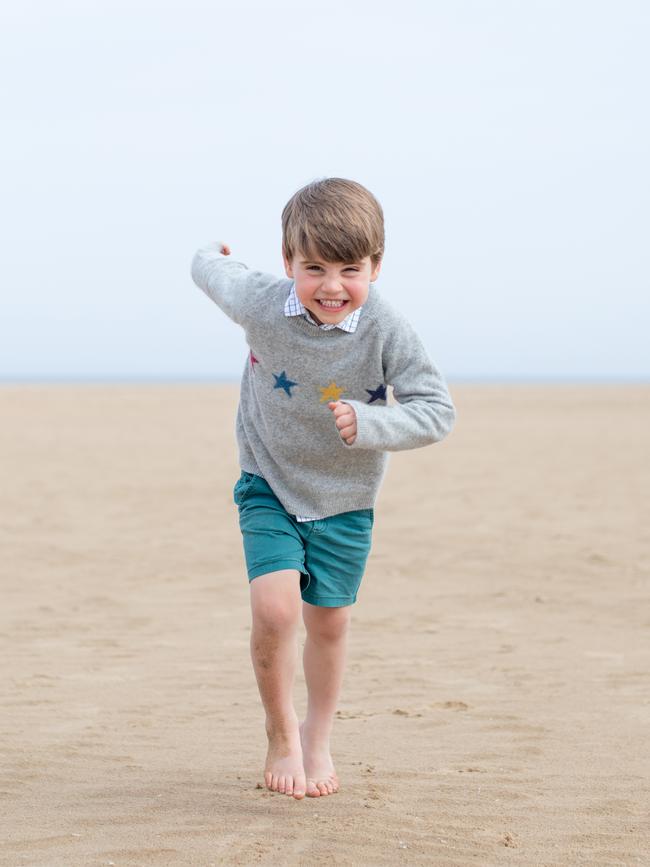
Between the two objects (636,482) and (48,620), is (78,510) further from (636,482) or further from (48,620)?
(636,482)

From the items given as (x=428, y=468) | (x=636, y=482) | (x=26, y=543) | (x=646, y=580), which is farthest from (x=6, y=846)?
(x=428, y=468)

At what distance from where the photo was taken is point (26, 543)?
9055 millimetres

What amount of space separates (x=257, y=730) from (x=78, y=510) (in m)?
6.83

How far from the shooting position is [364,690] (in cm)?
496

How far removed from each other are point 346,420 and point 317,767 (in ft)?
3.63

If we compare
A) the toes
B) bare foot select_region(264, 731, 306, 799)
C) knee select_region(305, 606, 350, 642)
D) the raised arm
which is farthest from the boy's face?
the toes

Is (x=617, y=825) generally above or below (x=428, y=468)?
above

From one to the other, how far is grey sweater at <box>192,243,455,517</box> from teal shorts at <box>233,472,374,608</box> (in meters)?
0.04

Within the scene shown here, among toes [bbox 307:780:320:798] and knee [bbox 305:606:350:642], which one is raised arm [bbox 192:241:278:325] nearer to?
knee [bbox 305:606:350:642]

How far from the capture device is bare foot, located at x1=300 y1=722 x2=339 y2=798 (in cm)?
352

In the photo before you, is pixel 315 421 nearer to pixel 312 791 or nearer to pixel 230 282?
pixel 230 282

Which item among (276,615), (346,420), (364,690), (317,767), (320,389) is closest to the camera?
(346,420)

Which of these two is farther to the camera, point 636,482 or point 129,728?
point 636,482

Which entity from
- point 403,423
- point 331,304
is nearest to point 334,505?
point 403,423
